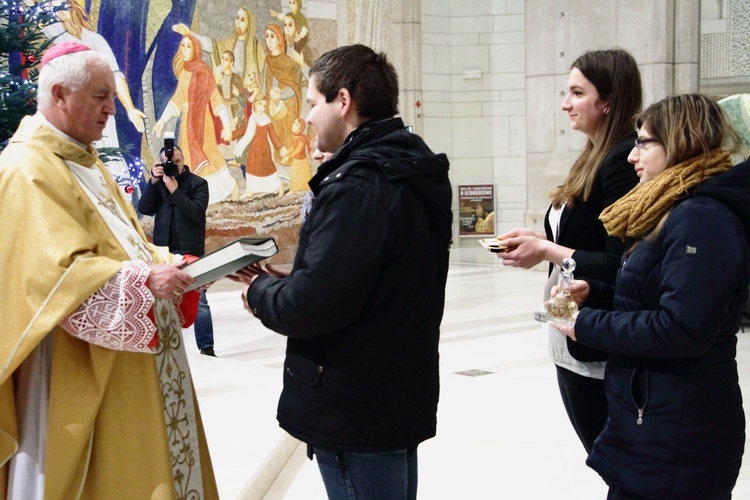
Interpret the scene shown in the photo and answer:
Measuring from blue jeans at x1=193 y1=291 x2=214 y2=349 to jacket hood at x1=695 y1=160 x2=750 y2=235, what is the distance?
17.7 feet

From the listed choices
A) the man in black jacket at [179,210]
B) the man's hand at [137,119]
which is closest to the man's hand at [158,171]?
the man in black jacket at [179,210]

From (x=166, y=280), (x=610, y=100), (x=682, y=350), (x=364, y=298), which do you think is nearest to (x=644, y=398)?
(x=682, y=350)

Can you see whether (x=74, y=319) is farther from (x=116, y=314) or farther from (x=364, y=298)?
(x=364, y=298)

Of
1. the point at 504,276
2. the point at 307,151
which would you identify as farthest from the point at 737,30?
the point at 307,151

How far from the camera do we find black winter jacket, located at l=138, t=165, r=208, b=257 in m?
7.22

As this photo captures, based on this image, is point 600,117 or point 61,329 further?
point 600,117

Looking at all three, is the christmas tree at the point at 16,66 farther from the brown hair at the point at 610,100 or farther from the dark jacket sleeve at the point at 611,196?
the dark jacket sleeve at the point at 611,196

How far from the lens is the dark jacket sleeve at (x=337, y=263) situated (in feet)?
6.42

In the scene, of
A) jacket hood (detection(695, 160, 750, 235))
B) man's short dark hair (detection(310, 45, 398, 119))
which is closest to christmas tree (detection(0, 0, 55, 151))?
man's short dark hair (detection(310, 45, 398, 119))

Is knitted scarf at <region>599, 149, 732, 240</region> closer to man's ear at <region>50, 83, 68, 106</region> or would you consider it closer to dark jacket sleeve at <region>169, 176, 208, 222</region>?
man's ear at <region>50, 83, 68, 106</region>

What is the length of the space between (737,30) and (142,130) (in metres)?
8.67

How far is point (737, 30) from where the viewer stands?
1208 centimetres

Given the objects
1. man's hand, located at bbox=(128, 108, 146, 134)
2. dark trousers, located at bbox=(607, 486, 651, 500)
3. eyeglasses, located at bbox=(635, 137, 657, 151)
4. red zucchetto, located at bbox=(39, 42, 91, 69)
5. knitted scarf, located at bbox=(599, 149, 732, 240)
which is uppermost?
red zucchetto, located at bbox=(39, 42, 91, 69)

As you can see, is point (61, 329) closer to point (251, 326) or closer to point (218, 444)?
point (218, 444)
